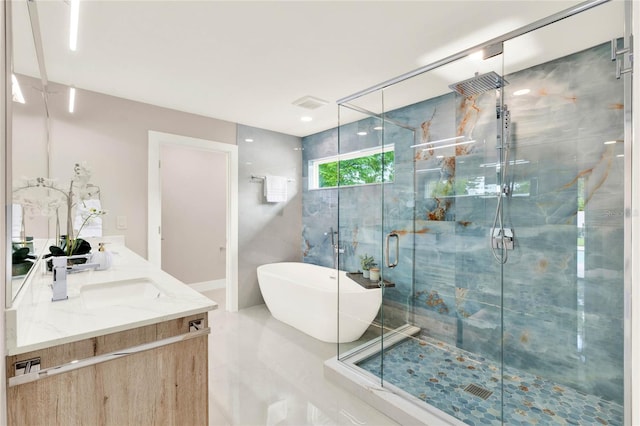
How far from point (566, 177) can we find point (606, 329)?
1.05 m

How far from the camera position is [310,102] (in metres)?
3.03

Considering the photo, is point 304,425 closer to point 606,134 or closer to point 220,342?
point 220,342

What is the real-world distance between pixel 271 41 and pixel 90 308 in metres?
1.82

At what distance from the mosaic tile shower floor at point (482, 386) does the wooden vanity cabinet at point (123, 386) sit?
1506 mm

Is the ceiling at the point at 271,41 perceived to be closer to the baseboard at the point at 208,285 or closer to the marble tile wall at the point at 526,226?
the marble tile wall at the point at 526,226

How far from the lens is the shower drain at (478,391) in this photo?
2.06 m

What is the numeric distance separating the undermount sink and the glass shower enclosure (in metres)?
1.64

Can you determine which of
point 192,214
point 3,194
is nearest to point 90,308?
point 3,194

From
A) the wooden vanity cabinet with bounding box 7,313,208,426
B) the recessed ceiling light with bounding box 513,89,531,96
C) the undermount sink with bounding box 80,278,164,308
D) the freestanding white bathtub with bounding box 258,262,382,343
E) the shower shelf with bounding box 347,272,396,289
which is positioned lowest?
the freestanding white bathtub with bounding box 258,262,382,343

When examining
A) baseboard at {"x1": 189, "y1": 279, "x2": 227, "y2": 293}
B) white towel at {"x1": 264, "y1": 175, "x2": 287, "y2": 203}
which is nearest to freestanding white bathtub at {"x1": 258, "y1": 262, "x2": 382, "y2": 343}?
white towel at {"x1": 264, "y1": 175, "x2": 287, "y2": 203}

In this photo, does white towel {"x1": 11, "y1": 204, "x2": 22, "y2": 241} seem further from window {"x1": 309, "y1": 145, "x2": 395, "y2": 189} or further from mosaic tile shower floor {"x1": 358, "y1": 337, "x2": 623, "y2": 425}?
window {"x1": 309, "y1": 145, "x2": 395, "y2": 189}

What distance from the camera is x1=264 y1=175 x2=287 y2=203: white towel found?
4.01m

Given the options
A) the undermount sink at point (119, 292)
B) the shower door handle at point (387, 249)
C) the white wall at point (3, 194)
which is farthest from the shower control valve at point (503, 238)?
the white wall at point (3, 194)

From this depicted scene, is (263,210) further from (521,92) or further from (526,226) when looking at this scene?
(521,92)
